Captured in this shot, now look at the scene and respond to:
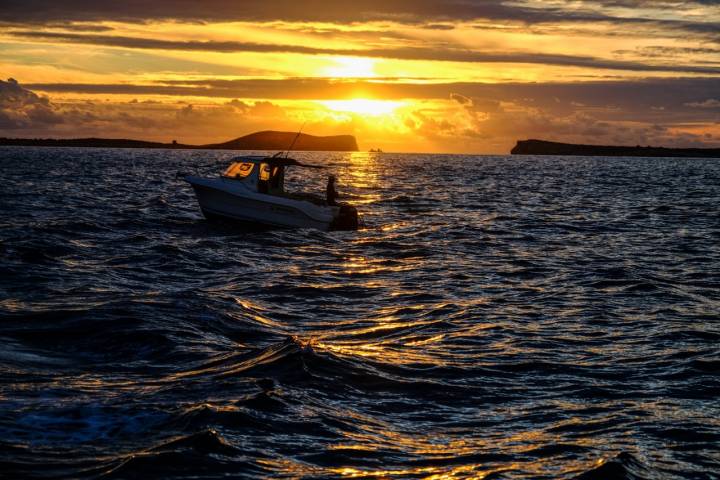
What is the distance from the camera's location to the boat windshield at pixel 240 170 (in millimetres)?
32969

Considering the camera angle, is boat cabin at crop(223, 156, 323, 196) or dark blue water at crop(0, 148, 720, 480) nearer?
dark blue water at crop(0, 148, 720, 480)

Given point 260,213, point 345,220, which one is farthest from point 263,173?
point 345,220

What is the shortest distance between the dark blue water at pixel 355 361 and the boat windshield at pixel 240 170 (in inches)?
217

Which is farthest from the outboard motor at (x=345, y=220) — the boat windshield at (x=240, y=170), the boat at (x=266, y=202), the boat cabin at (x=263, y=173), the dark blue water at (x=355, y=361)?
the dark blue water at (x=355, y=361)

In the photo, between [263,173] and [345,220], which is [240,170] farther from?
[345,220]

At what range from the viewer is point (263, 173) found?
108 feet

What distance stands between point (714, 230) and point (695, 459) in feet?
93.5

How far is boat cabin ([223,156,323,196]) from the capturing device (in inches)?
1282

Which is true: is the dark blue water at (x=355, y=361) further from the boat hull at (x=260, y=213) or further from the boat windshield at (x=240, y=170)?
the boat windshield at (x=240, y=170)

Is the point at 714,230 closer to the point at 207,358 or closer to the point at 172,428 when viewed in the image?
the point at 207,358

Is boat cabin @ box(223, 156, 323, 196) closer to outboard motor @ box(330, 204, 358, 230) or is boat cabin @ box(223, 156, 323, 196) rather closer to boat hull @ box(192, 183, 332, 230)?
boat hull @ box(192, 183, 332, 230)

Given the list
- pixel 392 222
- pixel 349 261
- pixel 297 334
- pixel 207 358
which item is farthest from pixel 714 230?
pixel 207 358

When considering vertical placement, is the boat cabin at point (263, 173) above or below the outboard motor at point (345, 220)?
above

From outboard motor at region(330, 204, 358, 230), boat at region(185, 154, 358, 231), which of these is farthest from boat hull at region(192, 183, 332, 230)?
outboard motor at region(330, 204, 358, 230)
